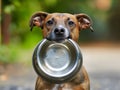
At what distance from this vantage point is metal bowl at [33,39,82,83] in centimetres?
556

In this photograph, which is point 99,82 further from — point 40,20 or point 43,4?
point 43,4

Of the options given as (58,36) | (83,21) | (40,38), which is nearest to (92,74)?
(40,38)

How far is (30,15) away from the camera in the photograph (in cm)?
1100

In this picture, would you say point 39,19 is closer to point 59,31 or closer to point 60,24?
point 60,24

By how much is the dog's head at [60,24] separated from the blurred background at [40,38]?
1.84m

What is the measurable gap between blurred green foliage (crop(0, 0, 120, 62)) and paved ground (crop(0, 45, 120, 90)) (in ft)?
0.98

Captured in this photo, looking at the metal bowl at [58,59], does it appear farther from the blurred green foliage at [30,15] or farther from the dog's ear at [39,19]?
the blurred green foliage at [30,15]

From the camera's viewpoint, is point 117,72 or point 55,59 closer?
point 55,59

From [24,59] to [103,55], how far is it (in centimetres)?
339

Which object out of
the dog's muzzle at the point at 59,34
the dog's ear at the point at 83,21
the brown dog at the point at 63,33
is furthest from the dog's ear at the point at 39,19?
the dog's muzzle at the point at 59,34

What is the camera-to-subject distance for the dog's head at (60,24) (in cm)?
554

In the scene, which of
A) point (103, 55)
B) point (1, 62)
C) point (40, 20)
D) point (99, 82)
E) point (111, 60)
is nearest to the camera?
point (40, 20)

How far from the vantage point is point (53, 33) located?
18.2 ft

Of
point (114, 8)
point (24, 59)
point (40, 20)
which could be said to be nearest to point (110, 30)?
point (114, 8)
